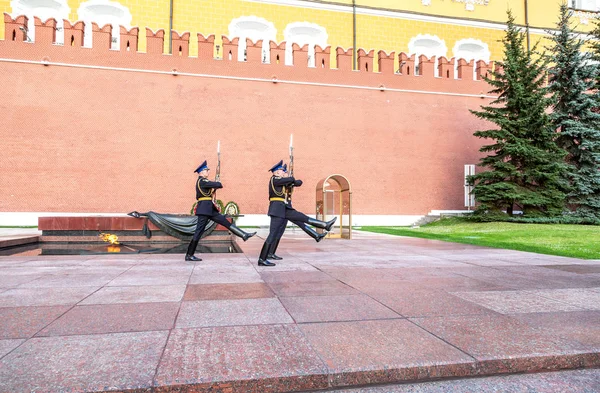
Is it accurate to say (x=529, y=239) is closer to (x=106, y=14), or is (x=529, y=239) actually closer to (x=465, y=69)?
(x=465, y=69)

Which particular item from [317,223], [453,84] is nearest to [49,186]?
[317,223]

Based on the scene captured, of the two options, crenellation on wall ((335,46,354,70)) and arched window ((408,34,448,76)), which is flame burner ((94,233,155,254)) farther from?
arched window ((408,34,448,76))

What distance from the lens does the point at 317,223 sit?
271 inches

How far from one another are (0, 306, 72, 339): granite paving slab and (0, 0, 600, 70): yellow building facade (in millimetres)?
16660

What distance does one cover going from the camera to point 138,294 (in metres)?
3.84

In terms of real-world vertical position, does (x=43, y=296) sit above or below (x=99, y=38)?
below

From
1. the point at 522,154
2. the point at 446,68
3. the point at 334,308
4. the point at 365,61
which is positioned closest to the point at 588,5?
the point at 446,68

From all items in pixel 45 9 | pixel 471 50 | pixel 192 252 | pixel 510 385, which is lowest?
pixel 510 385

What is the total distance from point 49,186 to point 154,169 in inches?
152

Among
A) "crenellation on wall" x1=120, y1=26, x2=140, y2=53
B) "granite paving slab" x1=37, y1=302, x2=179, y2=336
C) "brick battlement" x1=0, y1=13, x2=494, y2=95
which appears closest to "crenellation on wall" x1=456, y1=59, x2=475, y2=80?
"brick battlement" x1=0, y1=13, x2=494, y2=95

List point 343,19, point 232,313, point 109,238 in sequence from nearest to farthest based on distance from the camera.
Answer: point 232,313 → point 109,238 → point 343,19

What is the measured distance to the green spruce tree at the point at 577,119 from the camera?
669 inches

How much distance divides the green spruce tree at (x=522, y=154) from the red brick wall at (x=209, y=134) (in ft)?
6.00

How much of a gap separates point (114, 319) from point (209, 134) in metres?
13.8
